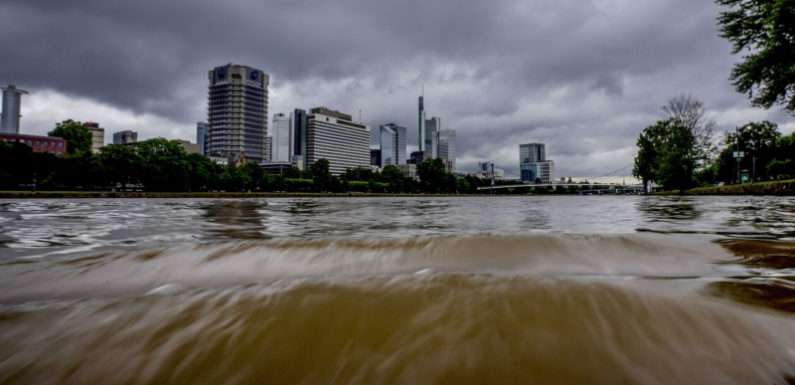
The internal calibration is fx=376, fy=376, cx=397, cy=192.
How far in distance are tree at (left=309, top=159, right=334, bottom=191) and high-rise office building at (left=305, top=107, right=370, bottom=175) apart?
74126 mm

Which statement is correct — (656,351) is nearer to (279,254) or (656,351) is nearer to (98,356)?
(98,356)

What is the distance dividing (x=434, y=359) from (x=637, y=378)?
67cm

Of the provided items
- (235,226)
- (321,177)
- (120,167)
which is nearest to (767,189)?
(235,226)

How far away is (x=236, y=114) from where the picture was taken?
572 ft

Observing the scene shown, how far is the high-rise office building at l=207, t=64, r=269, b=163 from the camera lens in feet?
570

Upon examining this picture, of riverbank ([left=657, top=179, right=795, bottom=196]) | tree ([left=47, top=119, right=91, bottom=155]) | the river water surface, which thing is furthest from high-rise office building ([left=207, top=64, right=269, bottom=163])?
the river water surface

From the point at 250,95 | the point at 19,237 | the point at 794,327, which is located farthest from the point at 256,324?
the point at 250,95

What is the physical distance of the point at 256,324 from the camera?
1.71 meters

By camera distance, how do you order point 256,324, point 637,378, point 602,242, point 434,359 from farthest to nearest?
1. point 602,242
2. point 256,324
3. point 434,359
4. point 637,378

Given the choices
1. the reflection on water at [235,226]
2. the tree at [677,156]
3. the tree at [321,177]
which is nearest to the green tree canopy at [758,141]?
the tree at [677,156]

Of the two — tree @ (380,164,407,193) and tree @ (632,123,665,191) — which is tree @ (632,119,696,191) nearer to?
tree @ (632,123,665,191)

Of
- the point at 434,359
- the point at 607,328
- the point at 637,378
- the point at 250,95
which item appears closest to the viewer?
the point at 637,378

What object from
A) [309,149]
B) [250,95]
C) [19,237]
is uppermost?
[250,95]

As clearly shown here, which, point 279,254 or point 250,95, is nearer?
point 279,254
